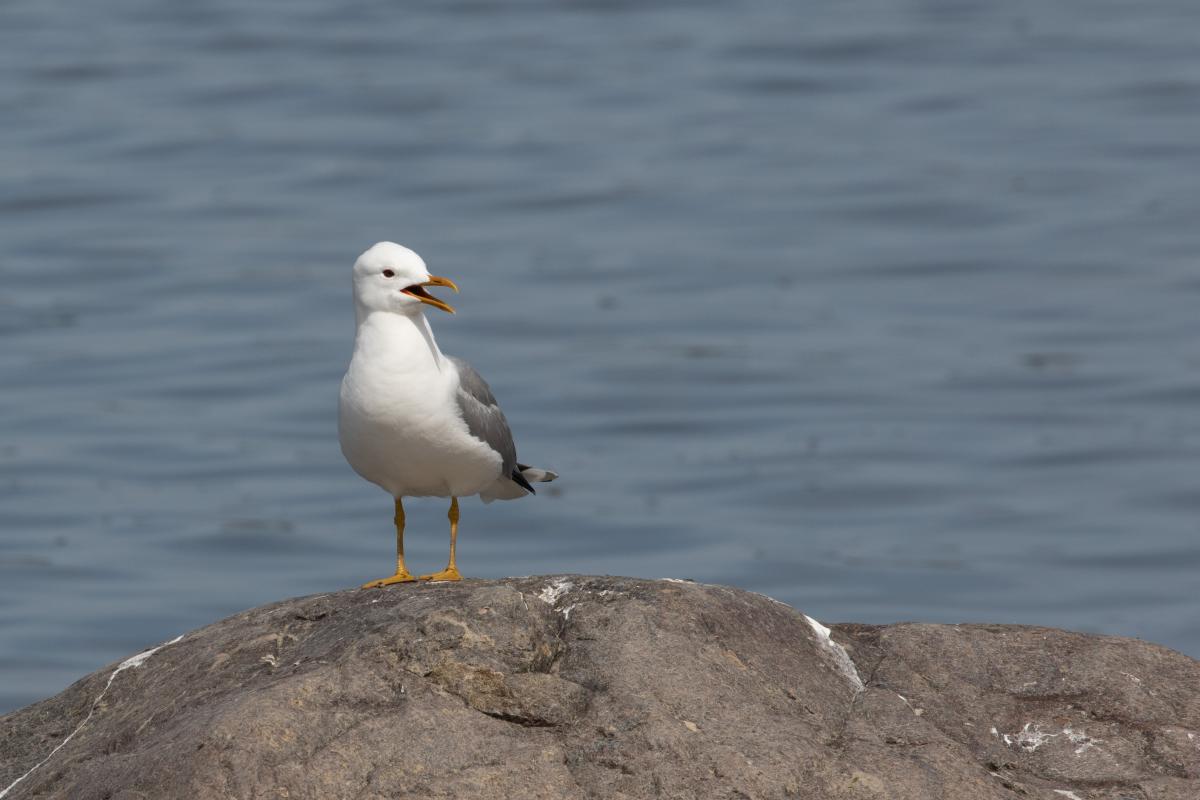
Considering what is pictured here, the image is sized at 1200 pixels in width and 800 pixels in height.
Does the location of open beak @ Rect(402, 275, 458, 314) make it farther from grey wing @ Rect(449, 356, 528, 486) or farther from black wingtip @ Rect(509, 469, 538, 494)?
black wingtip @ Rect(509, 469, 538, 494)

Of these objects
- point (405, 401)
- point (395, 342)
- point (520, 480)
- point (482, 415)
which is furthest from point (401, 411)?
point (520, 480)

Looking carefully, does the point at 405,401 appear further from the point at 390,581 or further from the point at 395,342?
the point at 390,581

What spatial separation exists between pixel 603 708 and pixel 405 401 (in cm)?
224

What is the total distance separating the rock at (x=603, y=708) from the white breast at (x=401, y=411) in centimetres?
86

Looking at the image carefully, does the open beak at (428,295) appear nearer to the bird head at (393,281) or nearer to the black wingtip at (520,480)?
the bird head at (393,281)

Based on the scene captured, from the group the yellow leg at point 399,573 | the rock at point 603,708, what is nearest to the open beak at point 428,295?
the yellow leg at point 399,573

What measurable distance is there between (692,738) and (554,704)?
0.49 metres

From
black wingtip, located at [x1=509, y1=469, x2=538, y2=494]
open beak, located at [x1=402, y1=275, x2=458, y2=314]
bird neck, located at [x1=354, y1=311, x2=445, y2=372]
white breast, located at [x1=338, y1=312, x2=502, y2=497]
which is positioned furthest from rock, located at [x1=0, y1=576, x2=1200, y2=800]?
black wingtip, located at [x1=509, y1=469, x2=538, y2=494]

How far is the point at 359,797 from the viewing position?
595 cm

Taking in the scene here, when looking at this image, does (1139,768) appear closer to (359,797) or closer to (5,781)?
(359,797)

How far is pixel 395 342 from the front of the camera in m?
8.18

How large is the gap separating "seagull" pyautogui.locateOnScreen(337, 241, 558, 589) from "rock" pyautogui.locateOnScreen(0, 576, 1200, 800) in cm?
87

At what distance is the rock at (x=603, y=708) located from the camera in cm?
604

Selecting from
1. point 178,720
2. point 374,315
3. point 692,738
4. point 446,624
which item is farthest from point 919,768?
point 374,315
